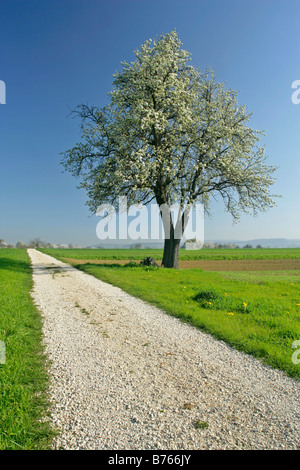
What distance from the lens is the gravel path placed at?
10.8 feet

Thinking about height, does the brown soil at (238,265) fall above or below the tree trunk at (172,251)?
below

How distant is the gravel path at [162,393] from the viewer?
130 inches

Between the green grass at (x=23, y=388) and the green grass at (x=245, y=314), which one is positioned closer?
the green grass at (x=23, y=388)

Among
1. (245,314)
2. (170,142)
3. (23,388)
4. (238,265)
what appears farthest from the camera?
(238,265)

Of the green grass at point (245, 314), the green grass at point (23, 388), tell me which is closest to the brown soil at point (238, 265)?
the green grass at point (245, 314)

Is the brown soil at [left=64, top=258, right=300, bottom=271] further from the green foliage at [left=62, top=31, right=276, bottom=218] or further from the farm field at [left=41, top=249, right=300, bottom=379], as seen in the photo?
the farm field at [left=41, top=249, right=300, bottom=379]

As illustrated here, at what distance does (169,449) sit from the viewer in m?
3.14

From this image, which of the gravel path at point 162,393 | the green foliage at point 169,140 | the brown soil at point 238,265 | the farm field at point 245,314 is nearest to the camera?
the gravel path at point 162,393

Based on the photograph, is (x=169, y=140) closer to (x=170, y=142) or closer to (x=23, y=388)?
(x=170, y=142)

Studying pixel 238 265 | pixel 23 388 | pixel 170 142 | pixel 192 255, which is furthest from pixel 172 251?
pixel 192 255

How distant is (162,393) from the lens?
424 cm

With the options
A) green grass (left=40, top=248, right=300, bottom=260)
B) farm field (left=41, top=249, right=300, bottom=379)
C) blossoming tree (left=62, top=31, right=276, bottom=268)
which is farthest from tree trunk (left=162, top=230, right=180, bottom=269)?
green grass (left=40, top=248, right=300, bottom=260)

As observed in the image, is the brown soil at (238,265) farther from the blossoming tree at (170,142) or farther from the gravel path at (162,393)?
the gravel path at (162,393)
